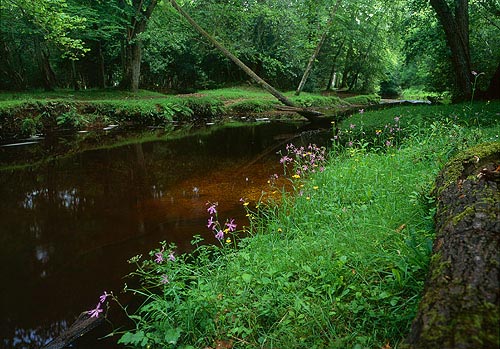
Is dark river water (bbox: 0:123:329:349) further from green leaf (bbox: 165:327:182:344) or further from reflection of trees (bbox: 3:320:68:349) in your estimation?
green leaf (bbox: 165:327:182:344)

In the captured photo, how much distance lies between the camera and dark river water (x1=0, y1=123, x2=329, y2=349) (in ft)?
9.82

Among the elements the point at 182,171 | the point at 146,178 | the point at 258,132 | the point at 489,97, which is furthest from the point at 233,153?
the point at 489,97

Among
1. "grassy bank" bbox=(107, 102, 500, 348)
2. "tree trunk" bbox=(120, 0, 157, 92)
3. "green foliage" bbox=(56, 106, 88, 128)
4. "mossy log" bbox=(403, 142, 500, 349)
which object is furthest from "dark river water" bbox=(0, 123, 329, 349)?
"tree trunk" bbox=(120, 0, 157, 92)

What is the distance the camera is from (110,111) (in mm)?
13648

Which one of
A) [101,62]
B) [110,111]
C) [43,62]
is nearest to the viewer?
[110,111]

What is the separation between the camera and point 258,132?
13.4 m

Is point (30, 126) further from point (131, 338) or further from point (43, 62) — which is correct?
point (131, 338)

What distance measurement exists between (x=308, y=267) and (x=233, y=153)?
7.17m

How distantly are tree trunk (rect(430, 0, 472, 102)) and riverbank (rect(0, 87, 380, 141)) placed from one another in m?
8.86

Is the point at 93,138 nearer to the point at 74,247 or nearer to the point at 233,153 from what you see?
the point at 233,153

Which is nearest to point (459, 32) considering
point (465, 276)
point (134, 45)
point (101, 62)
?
point (465, 276)

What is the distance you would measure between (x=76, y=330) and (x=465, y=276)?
264cm

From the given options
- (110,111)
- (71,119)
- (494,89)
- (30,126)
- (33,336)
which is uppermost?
(494,89)

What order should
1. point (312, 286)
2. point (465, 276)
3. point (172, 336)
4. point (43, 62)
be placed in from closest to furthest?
point (465, 276), point (172, 336), point (312, 286), point (43, 62)
